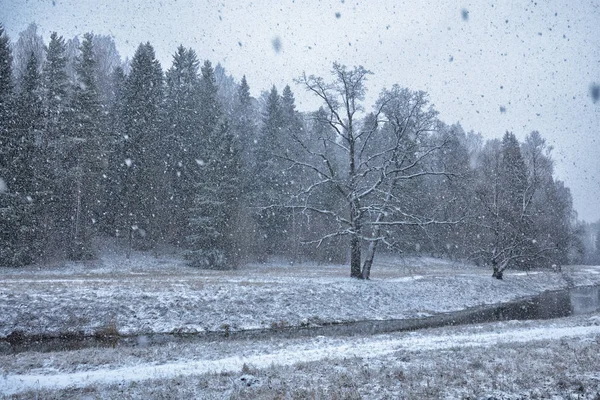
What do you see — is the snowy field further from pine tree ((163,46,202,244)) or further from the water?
pine tree ((163,46,202,244))

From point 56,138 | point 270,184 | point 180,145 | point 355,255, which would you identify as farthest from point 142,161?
point 355,255

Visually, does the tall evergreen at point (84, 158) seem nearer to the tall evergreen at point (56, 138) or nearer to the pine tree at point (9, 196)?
the tall evergreen at point (56, 138)

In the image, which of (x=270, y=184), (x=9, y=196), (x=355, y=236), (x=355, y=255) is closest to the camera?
(x=355, y=236)

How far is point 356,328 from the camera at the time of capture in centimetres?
1686

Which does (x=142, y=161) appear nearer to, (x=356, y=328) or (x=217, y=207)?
(x=217, y=207)

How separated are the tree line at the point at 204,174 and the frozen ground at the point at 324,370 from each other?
1114 cm

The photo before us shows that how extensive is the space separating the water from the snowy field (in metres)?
0.58

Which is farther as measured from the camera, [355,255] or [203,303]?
[355,255]

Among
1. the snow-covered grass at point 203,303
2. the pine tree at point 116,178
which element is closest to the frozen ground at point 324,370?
the snow-covered grass at point 203,303

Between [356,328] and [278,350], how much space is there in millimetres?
6250

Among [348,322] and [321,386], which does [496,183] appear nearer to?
[348,322]

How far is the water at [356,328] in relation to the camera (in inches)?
512

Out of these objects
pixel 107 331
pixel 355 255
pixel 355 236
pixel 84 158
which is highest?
pixel 84 158

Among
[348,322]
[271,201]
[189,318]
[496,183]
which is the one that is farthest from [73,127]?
[496,183]
